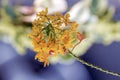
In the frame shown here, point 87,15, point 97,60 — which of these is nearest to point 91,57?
point 97,60

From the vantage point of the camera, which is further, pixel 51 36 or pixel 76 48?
pixel 76 48

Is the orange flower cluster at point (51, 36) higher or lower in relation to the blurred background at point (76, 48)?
higher

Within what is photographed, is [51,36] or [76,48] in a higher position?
[51,36]

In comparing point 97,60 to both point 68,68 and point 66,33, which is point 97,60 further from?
point 66,33

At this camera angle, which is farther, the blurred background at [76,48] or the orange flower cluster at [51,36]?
the blurred background at [76,48]
